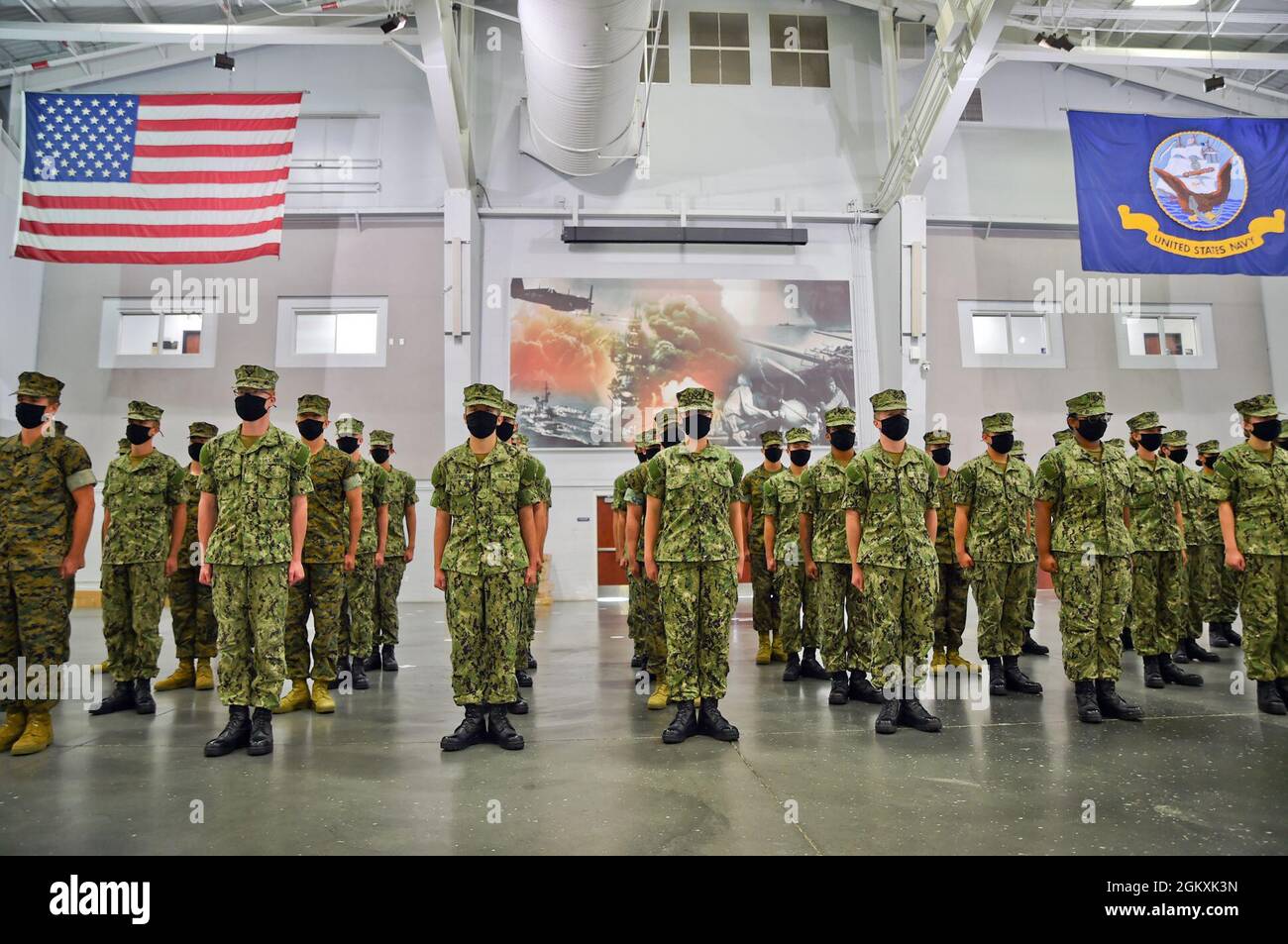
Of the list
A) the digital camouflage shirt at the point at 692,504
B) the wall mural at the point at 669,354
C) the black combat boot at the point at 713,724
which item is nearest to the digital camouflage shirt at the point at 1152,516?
the digital camouflage shirt at the point at 692,504

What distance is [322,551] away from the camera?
4812 mm

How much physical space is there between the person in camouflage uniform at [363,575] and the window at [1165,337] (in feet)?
40.9

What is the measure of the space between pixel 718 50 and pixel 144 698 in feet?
41.8

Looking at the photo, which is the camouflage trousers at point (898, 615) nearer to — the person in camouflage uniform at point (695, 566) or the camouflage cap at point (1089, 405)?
the person in camouflage uniform at point (695, 566)

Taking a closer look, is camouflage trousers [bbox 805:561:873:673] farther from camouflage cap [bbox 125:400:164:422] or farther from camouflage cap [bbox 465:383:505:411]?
camouflage cap [bbox 125:400:164:422]

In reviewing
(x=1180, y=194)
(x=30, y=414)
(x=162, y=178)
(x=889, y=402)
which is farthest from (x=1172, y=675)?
(x=162, y=178)

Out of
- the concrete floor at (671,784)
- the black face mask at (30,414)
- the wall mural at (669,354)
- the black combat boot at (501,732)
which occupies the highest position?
the wall mural at (669,354)

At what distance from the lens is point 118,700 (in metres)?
4.80

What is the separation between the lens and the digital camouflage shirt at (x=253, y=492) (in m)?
3.88

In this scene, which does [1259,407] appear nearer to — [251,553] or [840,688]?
[840,688]

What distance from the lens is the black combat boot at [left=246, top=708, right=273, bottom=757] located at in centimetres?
381

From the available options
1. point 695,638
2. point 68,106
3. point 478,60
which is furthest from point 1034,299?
point 68,106

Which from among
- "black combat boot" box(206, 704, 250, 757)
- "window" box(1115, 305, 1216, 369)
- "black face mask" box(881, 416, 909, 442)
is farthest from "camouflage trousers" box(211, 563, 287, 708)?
"window" box(1115, 305, 1216, 369)

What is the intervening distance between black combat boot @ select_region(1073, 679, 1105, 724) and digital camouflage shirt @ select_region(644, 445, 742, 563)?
7.15 ft
